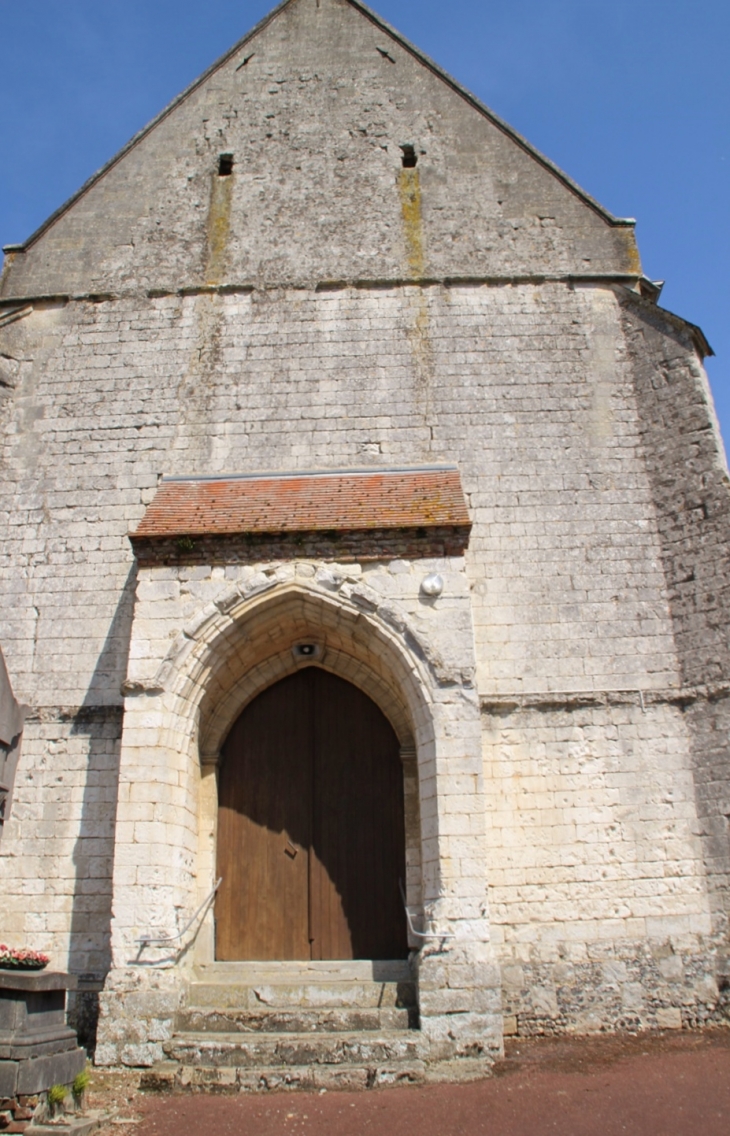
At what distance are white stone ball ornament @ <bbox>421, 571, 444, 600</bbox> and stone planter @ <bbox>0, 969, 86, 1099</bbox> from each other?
365cm

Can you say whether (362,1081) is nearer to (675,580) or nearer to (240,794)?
(240,794)

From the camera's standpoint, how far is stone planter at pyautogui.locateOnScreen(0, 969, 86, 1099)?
15.2 feet

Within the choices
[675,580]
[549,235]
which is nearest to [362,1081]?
[675,580]

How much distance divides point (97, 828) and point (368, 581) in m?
3.13

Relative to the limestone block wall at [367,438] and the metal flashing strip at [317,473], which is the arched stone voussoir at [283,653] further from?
the metal flashing strip at [317,473]

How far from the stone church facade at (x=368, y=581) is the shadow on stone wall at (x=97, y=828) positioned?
A: 3 cm

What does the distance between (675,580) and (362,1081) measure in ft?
16.2

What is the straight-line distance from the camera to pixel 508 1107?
4887 millimetres

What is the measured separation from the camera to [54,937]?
690cm

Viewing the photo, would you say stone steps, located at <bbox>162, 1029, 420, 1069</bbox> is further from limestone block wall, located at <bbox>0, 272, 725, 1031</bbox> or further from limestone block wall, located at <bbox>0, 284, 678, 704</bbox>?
limestone block wall, located at <bbox>0, 284, 678, 704</bbox>

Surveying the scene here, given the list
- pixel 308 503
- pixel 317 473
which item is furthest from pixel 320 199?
pixel 308 503

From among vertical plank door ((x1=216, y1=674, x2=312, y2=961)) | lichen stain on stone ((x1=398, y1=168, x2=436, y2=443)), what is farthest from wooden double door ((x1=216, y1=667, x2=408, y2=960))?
lichen stain on stone ((x1=398, y1=168, x2=436, y2=443))

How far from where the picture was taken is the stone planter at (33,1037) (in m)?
4.64

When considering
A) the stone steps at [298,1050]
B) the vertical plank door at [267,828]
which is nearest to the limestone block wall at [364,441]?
the vertical plank door at [267,828]
